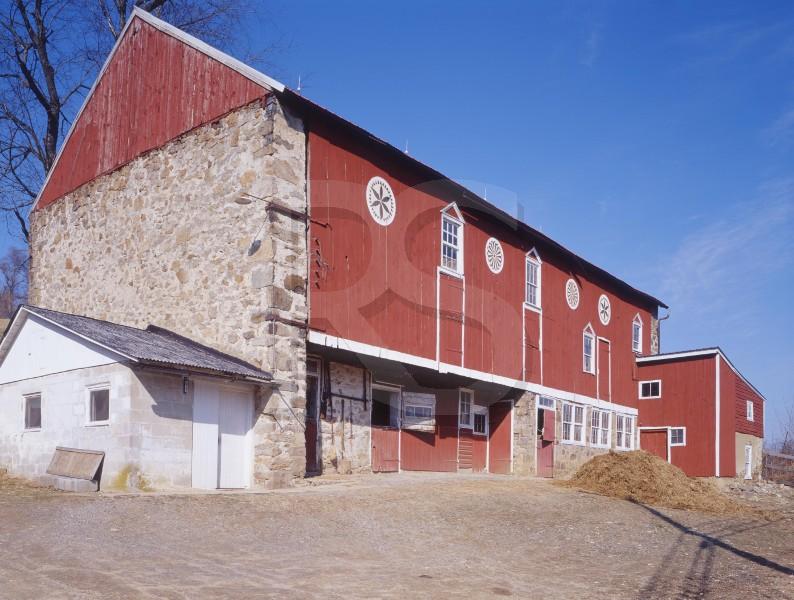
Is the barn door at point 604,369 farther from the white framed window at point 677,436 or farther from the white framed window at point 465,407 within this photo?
the white framed window at point 465,407

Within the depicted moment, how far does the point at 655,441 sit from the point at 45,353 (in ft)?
79.8

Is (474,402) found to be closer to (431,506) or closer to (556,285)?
(556,285)

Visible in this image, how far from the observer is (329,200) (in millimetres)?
17625

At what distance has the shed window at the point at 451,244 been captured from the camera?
21.6 metres

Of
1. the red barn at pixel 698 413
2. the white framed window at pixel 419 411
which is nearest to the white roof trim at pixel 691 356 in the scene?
the red barn at pixel 698 413

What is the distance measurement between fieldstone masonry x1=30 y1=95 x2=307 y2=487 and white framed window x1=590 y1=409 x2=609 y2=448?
15998mm

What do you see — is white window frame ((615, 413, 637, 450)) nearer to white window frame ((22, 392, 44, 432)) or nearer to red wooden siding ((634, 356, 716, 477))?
red wooden siding ((634, 356, 716, 477))

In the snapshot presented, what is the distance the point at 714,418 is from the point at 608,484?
1453 centimetres

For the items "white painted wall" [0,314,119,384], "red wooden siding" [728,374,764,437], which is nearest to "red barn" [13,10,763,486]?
"white painted wall" [0,314,119,384]

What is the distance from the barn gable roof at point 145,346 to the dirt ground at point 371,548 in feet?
7.53

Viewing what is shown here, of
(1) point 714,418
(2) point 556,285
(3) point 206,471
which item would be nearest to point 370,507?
(3) point 206,471

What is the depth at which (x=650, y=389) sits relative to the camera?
33.1m

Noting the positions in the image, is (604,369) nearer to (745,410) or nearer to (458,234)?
(745,410)

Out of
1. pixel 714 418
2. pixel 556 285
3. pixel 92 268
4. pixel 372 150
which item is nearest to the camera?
pixel 372 150
